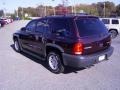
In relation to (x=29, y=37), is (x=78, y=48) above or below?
below

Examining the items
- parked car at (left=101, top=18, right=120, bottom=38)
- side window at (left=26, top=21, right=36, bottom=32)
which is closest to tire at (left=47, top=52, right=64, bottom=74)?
side window at (left=26, top=21, right=36, bottom=32)

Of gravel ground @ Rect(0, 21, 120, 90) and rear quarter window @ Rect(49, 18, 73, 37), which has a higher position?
rear quarter window @ Rect(49, 18, 73, 37)

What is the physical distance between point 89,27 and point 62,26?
0.80m

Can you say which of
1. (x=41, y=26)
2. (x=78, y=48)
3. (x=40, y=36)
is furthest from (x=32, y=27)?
(x=78, y=48)

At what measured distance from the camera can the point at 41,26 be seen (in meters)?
7.60

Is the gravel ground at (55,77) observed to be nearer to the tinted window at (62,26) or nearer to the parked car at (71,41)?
the parked car at (71,41)

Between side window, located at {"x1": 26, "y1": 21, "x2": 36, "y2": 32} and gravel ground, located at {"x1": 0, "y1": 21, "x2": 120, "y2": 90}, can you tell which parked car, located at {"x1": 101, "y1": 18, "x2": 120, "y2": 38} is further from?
side window, located at {"x1": 26, "y1": 21, "x2": 36, "y2": 32}

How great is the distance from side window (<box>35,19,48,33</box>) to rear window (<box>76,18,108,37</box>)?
56.0 inches

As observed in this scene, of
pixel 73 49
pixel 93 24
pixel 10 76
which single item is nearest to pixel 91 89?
pixel 73 49

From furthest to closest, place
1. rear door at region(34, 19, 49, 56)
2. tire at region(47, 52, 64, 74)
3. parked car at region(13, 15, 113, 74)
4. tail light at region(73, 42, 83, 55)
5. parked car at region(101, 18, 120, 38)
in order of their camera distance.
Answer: parked car at region(101, 18, 120, 38)
rear door at region(34, 19, 49, 56)
tire at region(47, 52, 64, 74)
parked car at region(13, 15, 113, 74)
tail light at region(73, 42, 83, 55)

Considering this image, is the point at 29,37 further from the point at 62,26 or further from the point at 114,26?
the point at 114,26

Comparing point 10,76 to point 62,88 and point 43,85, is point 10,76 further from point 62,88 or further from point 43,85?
point 62,88

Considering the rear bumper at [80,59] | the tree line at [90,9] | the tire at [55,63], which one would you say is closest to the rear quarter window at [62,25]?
the rear bumper at [80,59]

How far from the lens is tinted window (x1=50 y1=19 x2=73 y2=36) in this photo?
6275 millimetres
